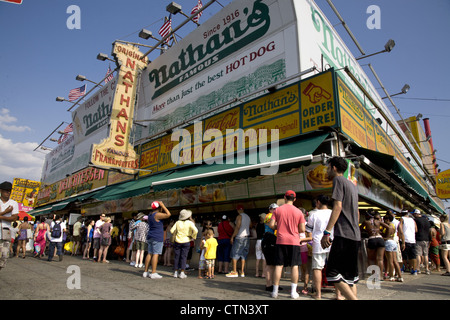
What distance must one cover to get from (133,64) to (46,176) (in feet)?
60.7

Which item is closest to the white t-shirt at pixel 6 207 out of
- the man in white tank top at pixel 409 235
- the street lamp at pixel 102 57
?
the man in white tank top at pixel 409 235

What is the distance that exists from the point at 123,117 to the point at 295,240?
10.7 meters

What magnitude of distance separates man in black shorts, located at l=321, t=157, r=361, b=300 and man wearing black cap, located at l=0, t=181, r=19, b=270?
4930 millimetres

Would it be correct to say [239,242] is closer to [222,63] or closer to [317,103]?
[317,103]

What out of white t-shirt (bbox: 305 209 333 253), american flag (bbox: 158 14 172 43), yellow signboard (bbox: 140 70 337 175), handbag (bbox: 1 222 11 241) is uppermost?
american flag (bbox: 158 14 172 43)

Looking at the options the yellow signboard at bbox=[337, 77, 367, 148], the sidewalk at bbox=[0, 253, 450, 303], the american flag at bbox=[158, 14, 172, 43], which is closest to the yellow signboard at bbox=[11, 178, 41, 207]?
the american flag at bbox=[158, 14, 172, 43]

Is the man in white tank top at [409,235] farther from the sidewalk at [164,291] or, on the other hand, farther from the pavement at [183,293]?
the sidewalk at [164,291]

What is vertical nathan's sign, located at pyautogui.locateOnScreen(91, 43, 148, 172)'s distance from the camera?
11.8 m

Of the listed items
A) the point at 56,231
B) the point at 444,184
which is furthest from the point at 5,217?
the point at 444,184

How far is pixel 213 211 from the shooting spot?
11.5m

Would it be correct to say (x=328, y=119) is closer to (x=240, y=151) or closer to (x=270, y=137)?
(x=270, y=137)

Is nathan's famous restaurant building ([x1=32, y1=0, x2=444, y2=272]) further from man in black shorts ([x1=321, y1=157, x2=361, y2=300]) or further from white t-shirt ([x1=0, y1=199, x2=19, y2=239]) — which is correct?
white t-shirt ([x1=0, y1=199, x2=19, y2=239])

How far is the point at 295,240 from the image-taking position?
184 inches

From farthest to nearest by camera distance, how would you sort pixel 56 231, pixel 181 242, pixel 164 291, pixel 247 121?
pixel 56 231 < pixel 247 121 < pixel 181 242 < pixel 164 291
